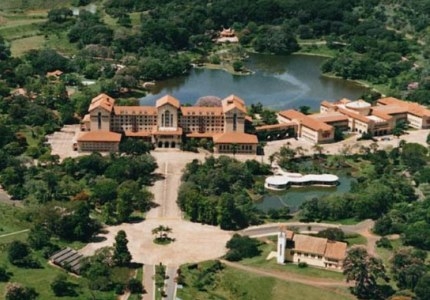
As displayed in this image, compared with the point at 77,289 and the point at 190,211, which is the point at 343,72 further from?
the point at 77,289

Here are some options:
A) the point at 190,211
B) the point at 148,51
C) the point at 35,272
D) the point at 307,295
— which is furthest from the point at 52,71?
the point at 307,295

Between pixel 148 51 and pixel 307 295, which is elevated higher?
pixel 148 51

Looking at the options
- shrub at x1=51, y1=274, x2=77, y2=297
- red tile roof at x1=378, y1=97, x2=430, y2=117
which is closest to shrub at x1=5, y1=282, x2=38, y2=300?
shrub at x1=51, y1=274, x2=77, y2=297

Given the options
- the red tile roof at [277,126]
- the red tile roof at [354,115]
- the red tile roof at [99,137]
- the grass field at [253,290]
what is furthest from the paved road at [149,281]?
the red tile roof at [354,115]

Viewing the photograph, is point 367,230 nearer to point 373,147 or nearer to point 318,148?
point 318,148

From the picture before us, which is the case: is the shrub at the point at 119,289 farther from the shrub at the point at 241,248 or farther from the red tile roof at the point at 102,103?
the red tile roof at the point at 102,103

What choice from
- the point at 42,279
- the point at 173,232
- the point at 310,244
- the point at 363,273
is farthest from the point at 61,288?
the point at 363,273
